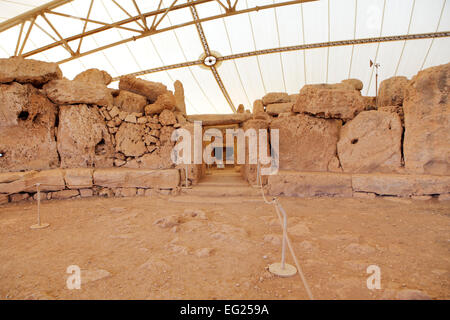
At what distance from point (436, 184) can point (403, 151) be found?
92cm

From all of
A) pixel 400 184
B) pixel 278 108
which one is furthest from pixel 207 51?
pixel 400 184

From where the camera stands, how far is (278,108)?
270 inches

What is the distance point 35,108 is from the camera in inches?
209

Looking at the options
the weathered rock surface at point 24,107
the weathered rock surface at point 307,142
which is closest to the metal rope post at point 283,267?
the weathered rock surface at point 307,142

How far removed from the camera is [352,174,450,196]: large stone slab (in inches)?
178

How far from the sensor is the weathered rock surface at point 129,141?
607 centimetres

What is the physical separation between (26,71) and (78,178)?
2.52 meters

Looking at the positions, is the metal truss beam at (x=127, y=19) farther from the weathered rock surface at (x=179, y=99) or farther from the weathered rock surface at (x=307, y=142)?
the weathered rock surface at (x=307, y=142)

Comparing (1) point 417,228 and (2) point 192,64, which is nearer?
(1) point 417,228

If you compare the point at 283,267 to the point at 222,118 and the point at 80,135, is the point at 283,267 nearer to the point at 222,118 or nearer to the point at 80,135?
the point at 222,118

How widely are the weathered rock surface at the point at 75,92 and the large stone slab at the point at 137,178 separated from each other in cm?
169

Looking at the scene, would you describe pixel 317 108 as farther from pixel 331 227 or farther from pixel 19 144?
pixel 19 144

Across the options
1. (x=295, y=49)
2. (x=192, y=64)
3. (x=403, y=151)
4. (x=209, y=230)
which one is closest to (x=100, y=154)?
(x=209, y=230)

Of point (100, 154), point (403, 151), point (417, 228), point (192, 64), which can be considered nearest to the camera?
point (417, 228)
